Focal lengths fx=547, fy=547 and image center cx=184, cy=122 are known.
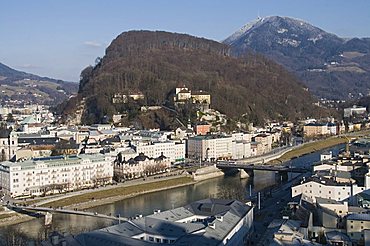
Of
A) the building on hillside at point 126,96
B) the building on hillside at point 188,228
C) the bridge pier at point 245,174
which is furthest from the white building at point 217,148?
the building on hillside at point 188,228

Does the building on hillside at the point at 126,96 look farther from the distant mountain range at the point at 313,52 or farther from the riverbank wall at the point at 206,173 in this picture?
the distant mountain range at the point at 313,52

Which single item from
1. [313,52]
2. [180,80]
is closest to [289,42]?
[313,52]

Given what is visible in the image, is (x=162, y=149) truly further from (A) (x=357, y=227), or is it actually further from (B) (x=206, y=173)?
(A) (x=357, y=227)

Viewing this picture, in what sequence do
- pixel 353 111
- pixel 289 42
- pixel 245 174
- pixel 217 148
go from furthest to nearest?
pixel 289 42
pixel 353 111
pixel 217 148
pixel 245 174

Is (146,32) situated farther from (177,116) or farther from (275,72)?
(177,116)

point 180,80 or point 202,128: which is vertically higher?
point 180,80

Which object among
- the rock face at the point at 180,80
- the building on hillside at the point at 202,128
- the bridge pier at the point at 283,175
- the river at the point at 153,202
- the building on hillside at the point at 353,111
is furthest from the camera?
the building on hillside at the point at 353,111
